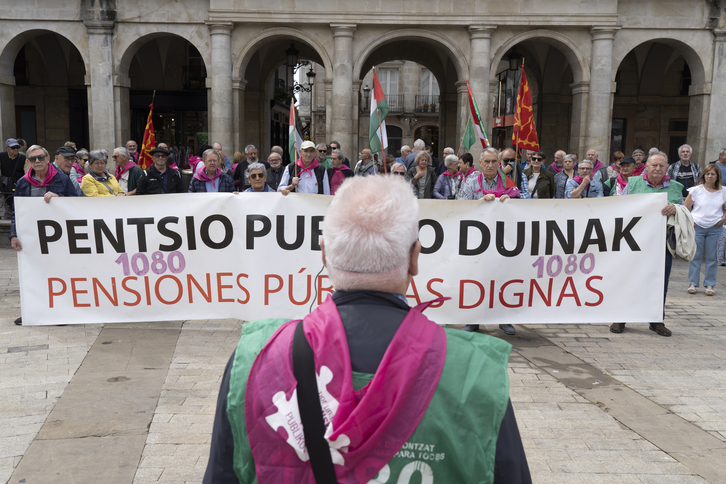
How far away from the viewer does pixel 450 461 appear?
161 cm

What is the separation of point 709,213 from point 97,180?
8.61 m

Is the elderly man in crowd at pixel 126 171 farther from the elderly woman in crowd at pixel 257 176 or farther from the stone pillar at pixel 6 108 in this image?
the stone pillar at pixel 6 108

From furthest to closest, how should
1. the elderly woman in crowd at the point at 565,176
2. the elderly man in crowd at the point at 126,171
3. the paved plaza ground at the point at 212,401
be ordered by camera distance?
1. the elderly woman in crowd at the point at 565,176
2. the elderly man in crowd at the point at 126,171
3. the paved plaza ground at the point at 212,401

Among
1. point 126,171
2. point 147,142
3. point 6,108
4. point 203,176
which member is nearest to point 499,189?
point 203,176

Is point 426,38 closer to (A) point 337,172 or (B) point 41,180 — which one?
(A) point 337,172

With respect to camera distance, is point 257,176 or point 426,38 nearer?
point 257,176

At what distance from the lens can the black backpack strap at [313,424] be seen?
60.9 inches

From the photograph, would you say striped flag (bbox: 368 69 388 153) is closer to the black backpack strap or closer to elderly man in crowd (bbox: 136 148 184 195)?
elderly man in crowd (bbox: 136 148 184 195)

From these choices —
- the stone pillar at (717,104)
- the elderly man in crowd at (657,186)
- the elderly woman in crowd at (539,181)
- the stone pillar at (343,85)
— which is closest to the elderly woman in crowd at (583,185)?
the elderly woman in crowd at (539,181)

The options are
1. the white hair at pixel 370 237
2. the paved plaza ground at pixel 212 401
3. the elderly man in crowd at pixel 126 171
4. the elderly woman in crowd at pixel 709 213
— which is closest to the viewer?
the white hair at pixel 370 237

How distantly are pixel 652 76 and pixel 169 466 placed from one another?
86.6 feet

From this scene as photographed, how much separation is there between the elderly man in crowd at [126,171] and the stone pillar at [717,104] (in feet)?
53.2

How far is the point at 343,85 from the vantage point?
739 inches

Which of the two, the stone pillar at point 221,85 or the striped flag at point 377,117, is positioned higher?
the stone pillar at point 221,85
